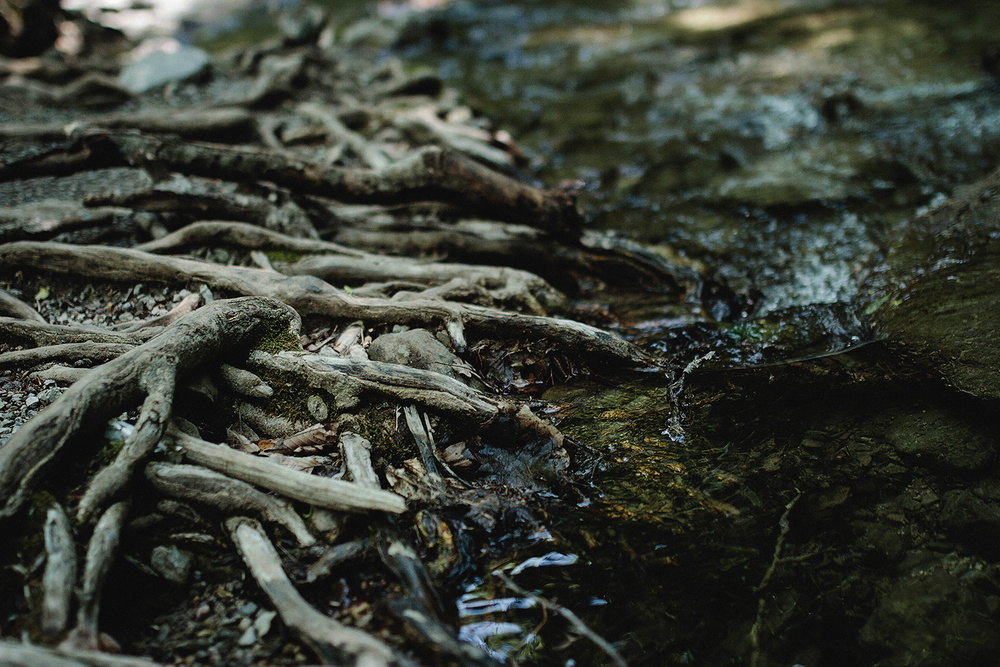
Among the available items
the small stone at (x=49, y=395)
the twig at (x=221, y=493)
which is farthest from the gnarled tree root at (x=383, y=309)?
the twig at (x=221, y=493)

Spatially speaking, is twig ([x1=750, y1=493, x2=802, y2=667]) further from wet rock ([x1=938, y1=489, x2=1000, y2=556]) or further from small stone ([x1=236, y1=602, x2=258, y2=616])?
small stone ([x1=236, y1=602, x2=258, y2=616])

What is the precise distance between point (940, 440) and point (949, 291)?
1.72 m

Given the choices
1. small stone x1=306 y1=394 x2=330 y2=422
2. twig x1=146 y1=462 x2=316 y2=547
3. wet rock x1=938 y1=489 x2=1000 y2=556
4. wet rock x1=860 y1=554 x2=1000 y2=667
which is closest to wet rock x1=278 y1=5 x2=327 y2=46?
small stone x1=306 y1=394 x2=330 y2=422

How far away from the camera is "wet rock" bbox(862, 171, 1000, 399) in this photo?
3.67m

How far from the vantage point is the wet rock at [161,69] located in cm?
950

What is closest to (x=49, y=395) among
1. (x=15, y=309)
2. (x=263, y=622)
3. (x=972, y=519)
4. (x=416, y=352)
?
(x=15, y=309)

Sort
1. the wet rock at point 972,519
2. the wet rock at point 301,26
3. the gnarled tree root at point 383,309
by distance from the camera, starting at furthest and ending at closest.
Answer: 1. the wet rock at point 301,26
2. the gnarled tree root at point 383,309
3. the wet rock at point 972,519

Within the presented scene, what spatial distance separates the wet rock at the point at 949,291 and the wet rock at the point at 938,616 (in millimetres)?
1382

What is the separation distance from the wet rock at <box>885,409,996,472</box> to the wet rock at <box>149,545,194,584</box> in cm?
391

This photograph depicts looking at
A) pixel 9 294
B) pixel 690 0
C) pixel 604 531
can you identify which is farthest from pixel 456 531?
pixel 690 0

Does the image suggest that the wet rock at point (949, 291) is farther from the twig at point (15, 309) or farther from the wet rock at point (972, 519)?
the twig at point (15, 309)

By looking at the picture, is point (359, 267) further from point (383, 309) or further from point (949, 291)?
point (949, 291)

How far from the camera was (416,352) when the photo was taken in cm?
369

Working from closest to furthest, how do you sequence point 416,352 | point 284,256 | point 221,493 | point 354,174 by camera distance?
point 221,493
point 416,352
point 284,256
point 354,174
